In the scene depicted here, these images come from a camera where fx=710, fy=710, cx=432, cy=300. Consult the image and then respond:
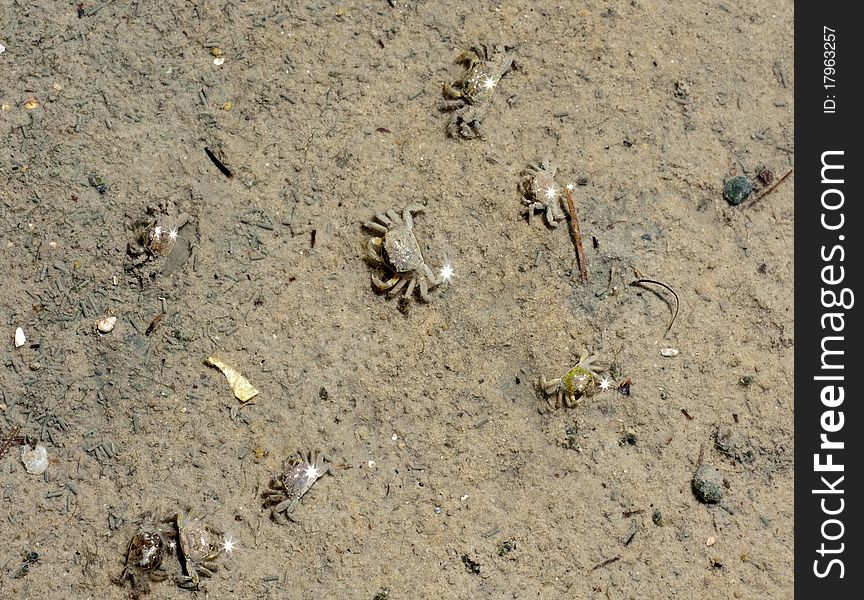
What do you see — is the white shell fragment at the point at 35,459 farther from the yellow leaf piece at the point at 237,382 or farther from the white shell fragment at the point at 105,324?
the yellow leaf piece at the point at 237,382

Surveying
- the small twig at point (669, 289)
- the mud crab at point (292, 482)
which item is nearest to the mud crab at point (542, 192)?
the small twig at point (669, 289)

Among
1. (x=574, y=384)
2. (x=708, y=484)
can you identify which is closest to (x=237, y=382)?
(x=574, y=384)

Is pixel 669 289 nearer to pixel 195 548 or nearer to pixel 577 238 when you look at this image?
pixel 577 238

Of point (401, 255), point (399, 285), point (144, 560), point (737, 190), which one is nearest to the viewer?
point (144, 560)

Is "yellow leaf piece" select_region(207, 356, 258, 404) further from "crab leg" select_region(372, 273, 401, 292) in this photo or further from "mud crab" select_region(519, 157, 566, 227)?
"mud crab" select_region(519, 157, 566, 227)

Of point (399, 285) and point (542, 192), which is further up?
point (542, 192)

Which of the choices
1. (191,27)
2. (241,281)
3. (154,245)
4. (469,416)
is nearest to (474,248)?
(469,416)
